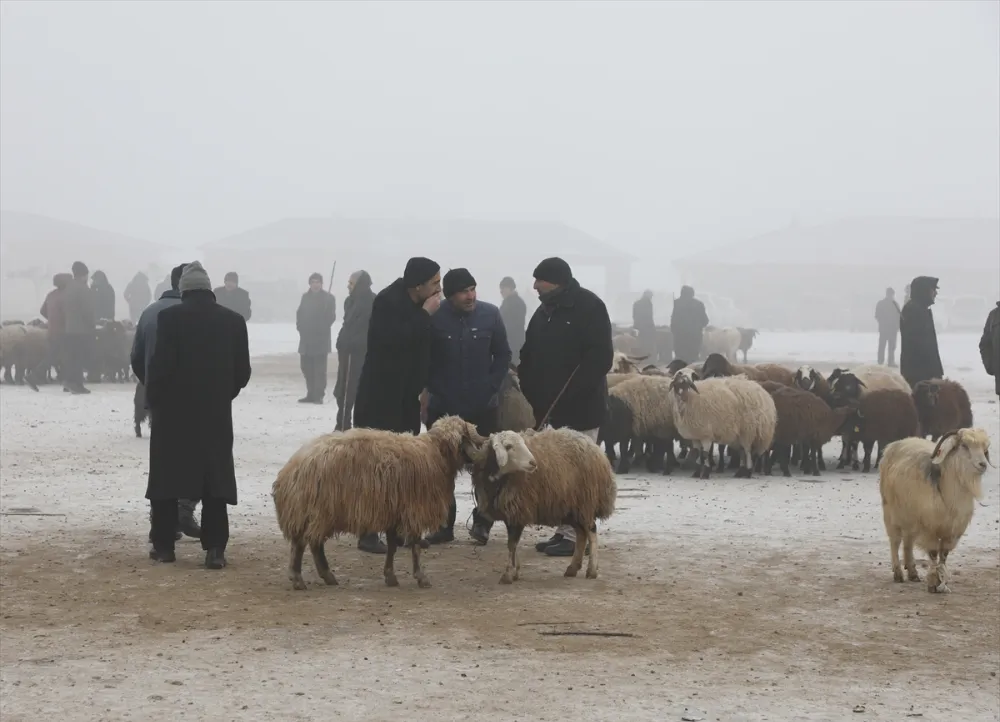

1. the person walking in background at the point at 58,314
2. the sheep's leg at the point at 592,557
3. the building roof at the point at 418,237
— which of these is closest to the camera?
the sheep's leg at the point at 592,557

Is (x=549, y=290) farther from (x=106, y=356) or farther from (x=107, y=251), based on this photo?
(x=107, y=251)

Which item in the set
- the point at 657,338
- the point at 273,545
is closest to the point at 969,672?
the point at 273,545

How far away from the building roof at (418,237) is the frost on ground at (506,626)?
61.4 metres

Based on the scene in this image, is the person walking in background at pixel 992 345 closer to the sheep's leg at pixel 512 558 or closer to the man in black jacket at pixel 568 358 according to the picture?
the man in black jacket at pixel 568 358

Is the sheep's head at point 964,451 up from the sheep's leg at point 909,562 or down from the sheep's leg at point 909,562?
up

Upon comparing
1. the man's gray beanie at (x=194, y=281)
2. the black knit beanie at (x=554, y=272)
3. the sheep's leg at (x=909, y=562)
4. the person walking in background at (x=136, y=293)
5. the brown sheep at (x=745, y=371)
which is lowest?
the sheep's leg at (x=909, y=562)

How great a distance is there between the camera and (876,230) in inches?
3275

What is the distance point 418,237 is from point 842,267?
23.0m

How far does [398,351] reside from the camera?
8398 millimetres

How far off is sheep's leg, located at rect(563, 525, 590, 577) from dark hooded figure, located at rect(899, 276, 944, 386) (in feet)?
26.8

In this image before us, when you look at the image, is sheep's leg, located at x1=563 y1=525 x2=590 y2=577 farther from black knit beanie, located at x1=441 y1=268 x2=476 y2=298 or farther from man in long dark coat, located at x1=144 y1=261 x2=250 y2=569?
man in long dark coat, located at x1=144 y1=261 x2=250 y2=569

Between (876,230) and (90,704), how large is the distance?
3235 inches

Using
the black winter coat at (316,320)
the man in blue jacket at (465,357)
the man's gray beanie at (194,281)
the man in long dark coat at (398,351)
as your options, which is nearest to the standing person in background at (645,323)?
the black winter coat at (316,320)

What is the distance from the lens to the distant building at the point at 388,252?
67938 millimetres
